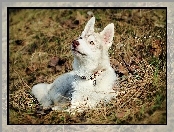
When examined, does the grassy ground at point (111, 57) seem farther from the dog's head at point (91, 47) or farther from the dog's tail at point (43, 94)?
the dog's head at point (91, 47)

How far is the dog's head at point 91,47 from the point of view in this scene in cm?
723

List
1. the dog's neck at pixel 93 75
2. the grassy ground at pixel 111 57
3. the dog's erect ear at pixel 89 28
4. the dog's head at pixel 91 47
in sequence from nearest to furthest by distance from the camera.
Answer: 1. the dog's head at pixel 91 47
2. the dog's erect ear at pixel 89 28
3. the dog's neck at pixel 93 75
4. the grassy ground at pixel 111 57

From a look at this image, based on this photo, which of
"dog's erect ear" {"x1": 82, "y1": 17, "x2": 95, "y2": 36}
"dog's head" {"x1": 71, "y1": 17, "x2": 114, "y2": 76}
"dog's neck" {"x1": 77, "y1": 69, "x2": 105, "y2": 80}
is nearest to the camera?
"dog's head" {"x1": 71, "y1": 17, "x2": 114, "y2": 76}

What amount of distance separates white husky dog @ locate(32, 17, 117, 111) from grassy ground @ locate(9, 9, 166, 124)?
0.47ft

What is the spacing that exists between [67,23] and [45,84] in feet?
2.81

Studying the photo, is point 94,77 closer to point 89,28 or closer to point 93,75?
point 93,75

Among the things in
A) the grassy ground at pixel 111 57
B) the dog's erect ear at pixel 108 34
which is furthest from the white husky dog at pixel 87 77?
the grassy ground at pixel 111 57

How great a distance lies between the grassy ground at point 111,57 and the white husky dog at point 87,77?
142 millimetres

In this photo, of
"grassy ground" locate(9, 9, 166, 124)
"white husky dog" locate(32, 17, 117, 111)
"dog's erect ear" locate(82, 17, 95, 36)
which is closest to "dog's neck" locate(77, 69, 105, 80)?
"white husky dog" locate(32, 17, 117, 111)

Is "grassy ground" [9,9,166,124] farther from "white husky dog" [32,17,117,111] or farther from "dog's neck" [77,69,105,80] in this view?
"dog's neck" [77,69,105,80]

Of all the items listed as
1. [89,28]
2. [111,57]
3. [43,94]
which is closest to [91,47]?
[89,28]

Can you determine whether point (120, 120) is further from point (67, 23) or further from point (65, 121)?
point (67, 23)

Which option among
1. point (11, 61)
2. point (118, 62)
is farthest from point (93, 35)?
point (11, 61)

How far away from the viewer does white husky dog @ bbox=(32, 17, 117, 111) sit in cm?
729
